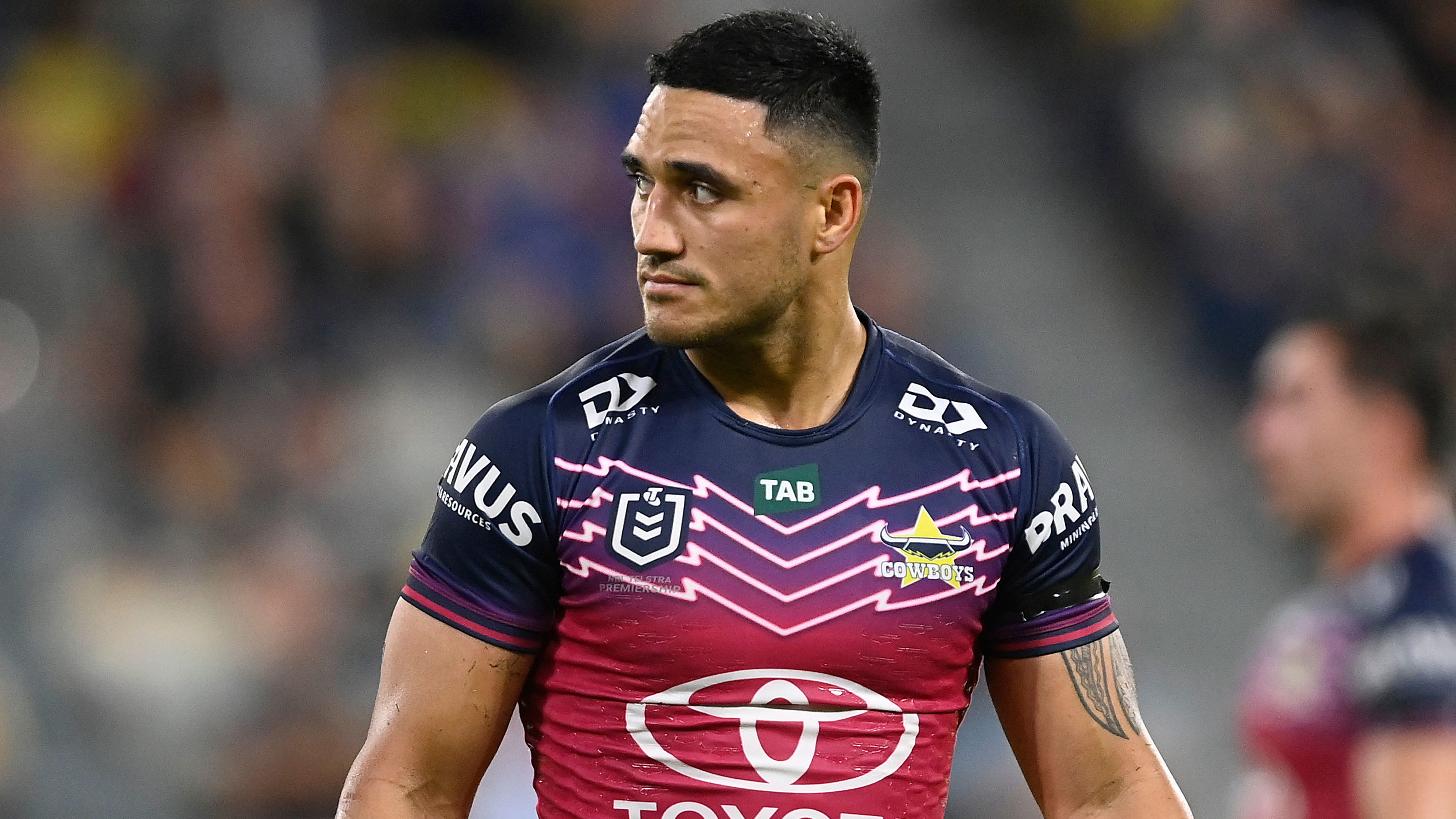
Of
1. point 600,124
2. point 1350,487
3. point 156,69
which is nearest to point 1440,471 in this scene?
point 1350,487

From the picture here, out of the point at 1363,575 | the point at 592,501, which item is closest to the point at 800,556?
the point at 592,501

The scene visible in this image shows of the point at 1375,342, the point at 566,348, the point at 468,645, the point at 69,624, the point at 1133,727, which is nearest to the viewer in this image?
the point at 468,645

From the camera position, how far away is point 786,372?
10.3 ft

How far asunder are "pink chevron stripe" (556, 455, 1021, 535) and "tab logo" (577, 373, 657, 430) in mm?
83

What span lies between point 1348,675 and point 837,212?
2085 millimetres

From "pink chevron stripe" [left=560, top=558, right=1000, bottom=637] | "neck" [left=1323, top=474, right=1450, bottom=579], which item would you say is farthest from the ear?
"neck" [left=1323, top=474, right=1450, bottom=579]

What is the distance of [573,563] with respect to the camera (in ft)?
9.70

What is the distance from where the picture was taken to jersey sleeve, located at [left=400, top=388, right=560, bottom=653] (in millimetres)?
2947

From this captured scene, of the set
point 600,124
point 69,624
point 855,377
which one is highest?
point 600,124

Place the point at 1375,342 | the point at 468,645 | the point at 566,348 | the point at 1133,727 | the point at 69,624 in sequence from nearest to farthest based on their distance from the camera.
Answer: the point at 468,645 < the point at 1133,727 < the point at 1375,342 < the point at 69,624 < the point at 566,348

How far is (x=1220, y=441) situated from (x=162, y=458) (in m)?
4.85

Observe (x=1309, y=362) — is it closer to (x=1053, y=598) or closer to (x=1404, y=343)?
(x=1404, y=343)

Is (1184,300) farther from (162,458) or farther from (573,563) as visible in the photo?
(573,563)

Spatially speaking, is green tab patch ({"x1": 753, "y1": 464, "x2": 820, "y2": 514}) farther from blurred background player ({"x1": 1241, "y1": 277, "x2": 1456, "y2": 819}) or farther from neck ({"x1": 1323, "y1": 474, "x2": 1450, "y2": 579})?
neck ({"x1": 1323, "y1": 474, "x2": 1450, "y2": 579})
